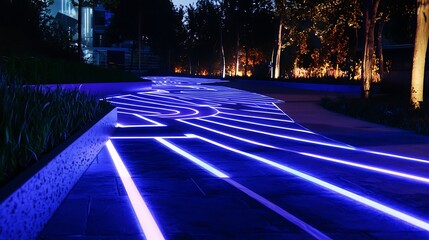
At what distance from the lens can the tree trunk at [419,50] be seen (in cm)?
1758

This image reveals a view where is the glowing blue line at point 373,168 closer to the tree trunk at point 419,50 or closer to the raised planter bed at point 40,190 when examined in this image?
the raised planter bed at point 40,190

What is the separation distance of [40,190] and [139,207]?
140 centimetres

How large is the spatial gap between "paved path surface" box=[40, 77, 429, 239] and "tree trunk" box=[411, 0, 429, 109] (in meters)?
5.24

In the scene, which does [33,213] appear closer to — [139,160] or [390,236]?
[390,236]

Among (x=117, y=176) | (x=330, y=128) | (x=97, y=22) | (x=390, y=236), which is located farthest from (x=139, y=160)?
(x=97, y=22)

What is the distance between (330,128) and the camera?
14.5 m

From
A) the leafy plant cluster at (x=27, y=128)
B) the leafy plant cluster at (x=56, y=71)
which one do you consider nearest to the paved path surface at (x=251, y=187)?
the leafy plant cluster at (x=27, y=128)

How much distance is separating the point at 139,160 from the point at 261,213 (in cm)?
391

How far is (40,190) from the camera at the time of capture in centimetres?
493

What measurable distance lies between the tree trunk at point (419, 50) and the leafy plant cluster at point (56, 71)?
14.2 m

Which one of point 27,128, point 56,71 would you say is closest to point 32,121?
point 27,128

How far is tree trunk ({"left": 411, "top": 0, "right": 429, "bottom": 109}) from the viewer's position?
17578mm

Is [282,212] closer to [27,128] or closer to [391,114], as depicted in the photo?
[27,128]

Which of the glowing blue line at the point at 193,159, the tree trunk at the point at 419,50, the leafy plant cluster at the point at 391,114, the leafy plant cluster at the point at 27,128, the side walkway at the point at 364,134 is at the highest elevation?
the tree trunk at the point at 419,50
